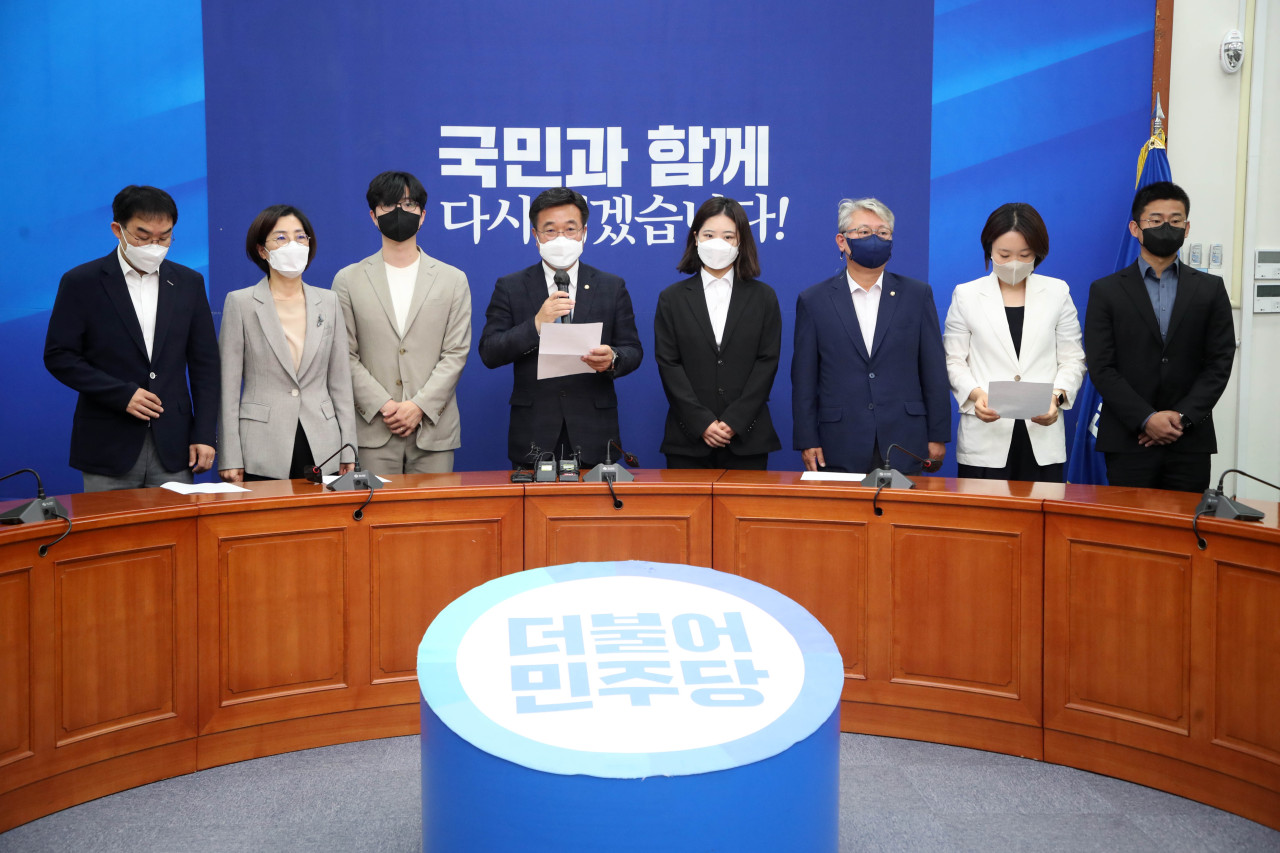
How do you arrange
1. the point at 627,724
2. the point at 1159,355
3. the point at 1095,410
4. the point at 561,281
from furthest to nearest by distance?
the point at 1095,410
the point at 561,281
the point at 1159,355
the point at 627,724

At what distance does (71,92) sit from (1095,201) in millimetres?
4908

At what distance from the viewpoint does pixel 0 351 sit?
14.4ft

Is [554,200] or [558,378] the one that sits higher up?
[554,200]

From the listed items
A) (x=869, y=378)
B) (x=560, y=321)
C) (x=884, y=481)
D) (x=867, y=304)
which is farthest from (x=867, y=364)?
(x=560, y=321)

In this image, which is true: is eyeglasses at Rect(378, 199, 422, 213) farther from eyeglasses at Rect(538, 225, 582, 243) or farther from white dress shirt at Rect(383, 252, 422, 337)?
eyeglasses at Rect(538, 225, 582, 243)

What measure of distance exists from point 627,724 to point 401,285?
2.59 metres

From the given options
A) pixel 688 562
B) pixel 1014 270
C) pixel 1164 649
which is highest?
pixel 1014 270

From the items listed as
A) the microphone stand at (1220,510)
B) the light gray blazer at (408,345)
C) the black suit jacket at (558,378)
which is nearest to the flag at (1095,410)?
the microphone stand at (1220,510)

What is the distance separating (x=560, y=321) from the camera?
11.7 ft

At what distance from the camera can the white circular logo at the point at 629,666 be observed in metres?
1.41

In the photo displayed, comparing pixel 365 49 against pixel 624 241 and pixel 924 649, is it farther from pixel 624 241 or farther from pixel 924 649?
pixel 924 649

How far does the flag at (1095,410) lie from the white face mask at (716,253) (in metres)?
2.08

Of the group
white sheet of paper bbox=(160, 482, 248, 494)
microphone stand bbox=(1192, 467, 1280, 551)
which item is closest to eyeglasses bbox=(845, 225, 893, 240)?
microphone stand bbox=(1192, 467, 1280, 551)

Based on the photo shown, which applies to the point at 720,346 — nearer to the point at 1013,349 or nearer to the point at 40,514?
the point at 1013,349
